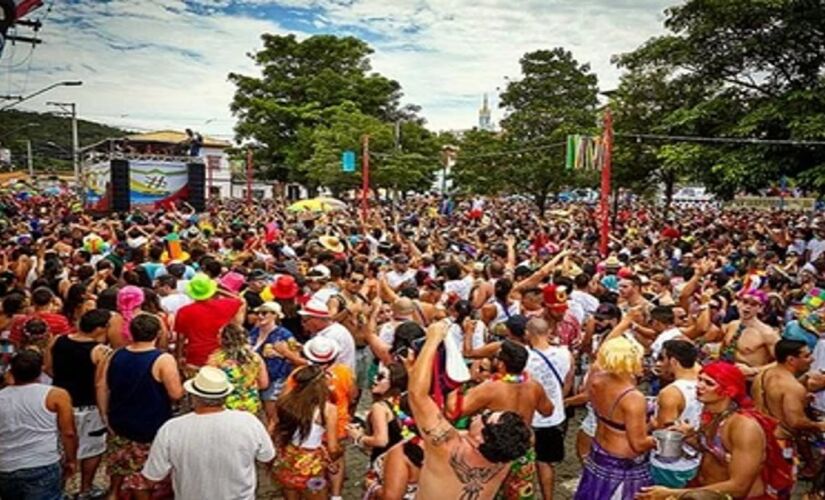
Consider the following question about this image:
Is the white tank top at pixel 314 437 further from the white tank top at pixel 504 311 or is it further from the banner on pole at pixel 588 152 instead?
the banner on pole at pixel 588 152

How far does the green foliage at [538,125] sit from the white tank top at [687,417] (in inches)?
945

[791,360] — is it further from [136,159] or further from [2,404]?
[136,159]

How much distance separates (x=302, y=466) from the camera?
13.0ft

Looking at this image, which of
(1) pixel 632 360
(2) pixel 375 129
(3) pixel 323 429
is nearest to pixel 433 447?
(3) pixel 323 429

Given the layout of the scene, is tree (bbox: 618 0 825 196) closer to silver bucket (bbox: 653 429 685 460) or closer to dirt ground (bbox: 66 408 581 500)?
dirt ground (bbox: 66 408 581 500)

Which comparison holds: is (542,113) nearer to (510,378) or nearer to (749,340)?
(749,340)

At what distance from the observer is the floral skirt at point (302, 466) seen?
3969 millimetres

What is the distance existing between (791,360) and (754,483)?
53.4 inches

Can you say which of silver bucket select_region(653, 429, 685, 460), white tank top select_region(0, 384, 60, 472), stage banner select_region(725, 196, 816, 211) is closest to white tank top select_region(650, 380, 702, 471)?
silver bucket select_region(653, 429, 685, 460)

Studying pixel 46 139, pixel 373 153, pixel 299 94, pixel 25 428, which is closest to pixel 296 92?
pixel 299 94

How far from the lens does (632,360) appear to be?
12.4 feet

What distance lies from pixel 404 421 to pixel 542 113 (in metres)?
25.9

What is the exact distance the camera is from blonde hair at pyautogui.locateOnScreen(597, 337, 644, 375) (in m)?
3.79

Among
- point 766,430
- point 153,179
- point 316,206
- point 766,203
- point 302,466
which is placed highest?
point 153,179
